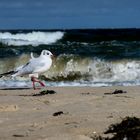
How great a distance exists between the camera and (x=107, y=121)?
20.4 ft

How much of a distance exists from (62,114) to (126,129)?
147 cm

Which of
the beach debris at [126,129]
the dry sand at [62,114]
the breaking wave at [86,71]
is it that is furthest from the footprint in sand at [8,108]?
the breaking wave at [86,71]

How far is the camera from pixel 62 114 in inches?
272

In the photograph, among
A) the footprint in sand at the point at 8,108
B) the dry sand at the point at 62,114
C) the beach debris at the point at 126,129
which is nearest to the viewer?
the beach debris at the point at 126,129

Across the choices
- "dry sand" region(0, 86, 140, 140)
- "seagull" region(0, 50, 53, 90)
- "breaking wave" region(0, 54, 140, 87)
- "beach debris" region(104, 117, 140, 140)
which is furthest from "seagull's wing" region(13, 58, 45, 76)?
"beach debris" region(104, 117, 140, 140)

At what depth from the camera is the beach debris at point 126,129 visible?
539cm

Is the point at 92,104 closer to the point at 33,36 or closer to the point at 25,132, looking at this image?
the point at 25,132

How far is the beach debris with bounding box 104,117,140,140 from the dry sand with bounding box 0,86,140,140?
0.12 meters

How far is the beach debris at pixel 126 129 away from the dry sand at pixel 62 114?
12 centimetres

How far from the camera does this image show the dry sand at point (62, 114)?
5805 millimetres

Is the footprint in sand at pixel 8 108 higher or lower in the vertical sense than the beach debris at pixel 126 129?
lower

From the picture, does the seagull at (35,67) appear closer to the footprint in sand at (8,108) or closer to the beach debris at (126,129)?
the footprint in sand at (8,108)

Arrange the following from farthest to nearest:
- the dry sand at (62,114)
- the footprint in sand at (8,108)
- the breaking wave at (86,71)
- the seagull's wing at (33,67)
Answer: the breaking wave at (86,71) → the seagull's wing at (33,67) → the footprint in sand at (8,108) → the dry sand at (62,114)

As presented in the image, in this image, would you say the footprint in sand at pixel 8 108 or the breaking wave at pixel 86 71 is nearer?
the footprint in sand at pixel 8 108
